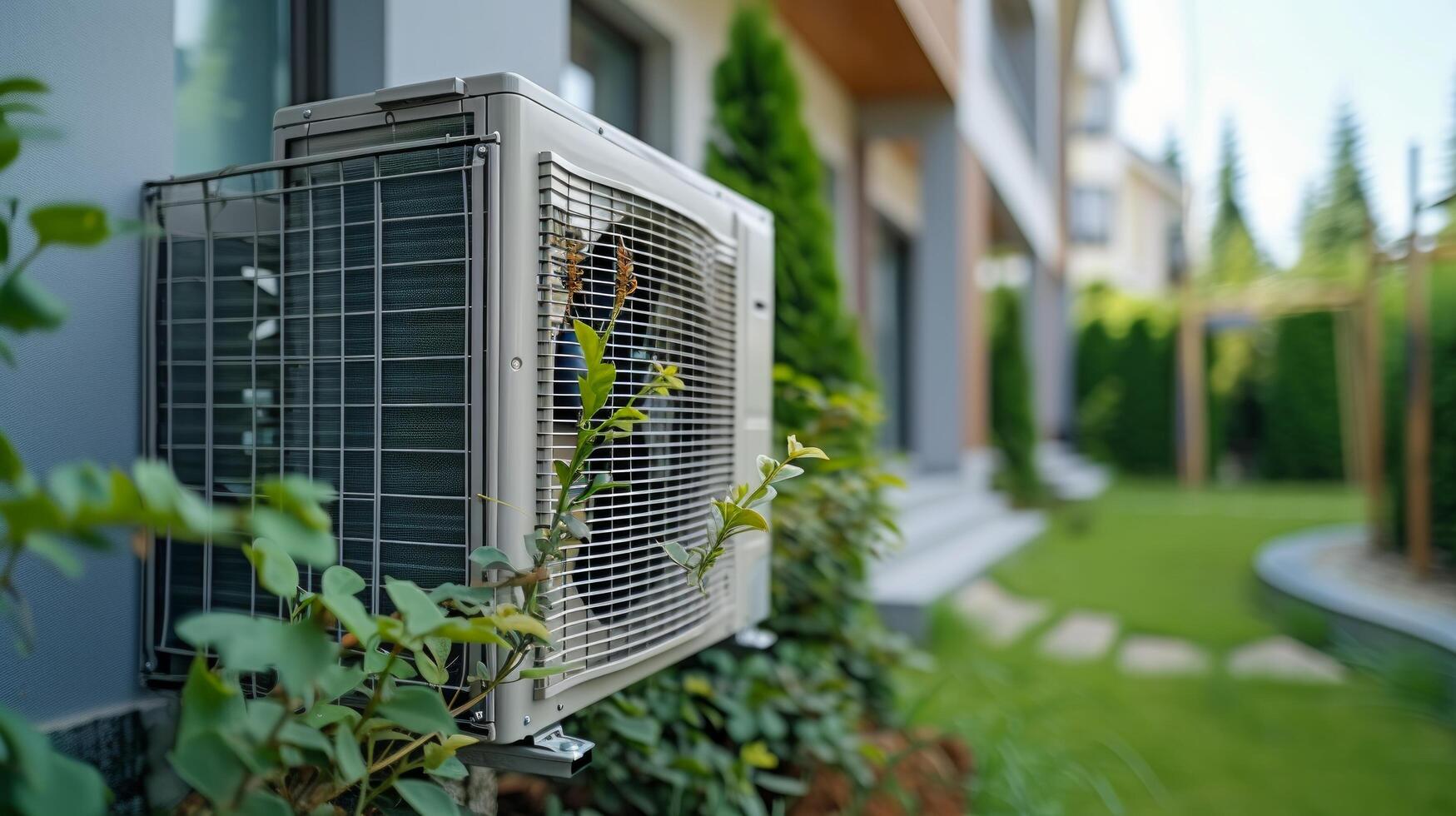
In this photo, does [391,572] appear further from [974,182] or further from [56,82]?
[974,182]

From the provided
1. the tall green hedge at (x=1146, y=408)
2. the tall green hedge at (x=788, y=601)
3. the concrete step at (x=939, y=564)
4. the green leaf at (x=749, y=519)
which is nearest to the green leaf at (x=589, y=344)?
the green leaf at (x=749, y=519)

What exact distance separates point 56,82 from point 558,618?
91cm

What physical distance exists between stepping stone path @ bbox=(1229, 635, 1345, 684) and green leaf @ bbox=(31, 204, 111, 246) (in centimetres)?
383

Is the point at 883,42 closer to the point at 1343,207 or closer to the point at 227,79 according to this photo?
the point at 1343,207

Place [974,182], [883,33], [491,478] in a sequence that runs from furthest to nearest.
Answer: [974,182], [883,33], [491,478]

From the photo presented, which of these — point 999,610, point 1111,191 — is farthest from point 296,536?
point 1111,191

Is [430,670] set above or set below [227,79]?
below

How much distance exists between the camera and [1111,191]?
69.5 ft

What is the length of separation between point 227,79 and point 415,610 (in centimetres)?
142

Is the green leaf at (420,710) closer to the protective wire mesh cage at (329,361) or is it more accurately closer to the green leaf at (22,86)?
the protective wire mesh cage at (329,361)

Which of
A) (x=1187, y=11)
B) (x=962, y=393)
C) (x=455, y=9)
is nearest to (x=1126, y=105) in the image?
(x=1187, y=11)

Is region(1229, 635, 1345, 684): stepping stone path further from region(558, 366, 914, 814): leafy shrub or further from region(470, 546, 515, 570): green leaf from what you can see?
region(470, 546, 515, 570): green leaf

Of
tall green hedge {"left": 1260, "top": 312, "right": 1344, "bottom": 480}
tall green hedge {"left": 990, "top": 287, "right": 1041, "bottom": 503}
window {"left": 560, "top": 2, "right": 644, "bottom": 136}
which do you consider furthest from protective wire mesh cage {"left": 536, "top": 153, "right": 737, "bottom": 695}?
tall green hedge {"left": 1260, "top": 312, "right": 1344, "bottom": 480}

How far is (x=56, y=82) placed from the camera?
3.88 ft
